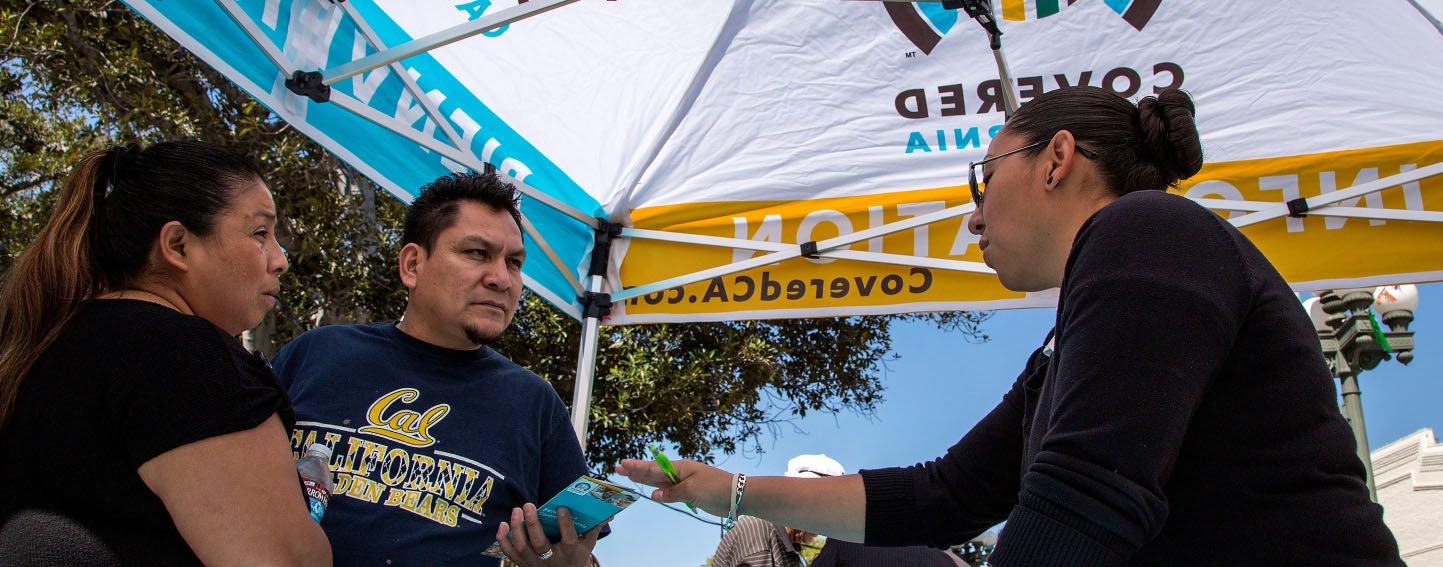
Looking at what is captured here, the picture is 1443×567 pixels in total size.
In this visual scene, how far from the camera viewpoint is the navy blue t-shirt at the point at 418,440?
220cm

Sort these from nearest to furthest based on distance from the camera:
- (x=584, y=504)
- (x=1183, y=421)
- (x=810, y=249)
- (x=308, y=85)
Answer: (x=1183, y=421)
(x=584, y=504)
(x=308, y=85)
(x=810, y=249)

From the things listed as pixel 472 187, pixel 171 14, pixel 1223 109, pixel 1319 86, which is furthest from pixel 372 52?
pixel 1319 86

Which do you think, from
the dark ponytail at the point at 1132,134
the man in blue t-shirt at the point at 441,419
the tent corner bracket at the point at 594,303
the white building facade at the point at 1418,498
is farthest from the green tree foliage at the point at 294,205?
the white building facade at the point at 1418,498

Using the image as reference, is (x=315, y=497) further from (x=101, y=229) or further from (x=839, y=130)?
(x=839, y=130)

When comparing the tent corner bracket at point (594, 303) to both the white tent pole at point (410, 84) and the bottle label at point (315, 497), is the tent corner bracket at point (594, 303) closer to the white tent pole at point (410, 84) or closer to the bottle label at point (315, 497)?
the white tent pole at point (410, 84)

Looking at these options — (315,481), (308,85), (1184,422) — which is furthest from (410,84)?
(1184,422)

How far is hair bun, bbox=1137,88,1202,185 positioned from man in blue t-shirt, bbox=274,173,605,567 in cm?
134

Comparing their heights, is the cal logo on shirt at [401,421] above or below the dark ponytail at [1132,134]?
below

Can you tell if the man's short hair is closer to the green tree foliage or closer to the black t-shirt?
the black t-shirt

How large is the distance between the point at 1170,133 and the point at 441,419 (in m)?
1.64

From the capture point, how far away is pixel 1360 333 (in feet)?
18.9

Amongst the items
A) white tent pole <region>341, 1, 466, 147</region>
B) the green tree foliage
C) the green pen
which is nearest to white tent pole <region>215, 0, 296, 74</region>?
white tent pole <region>341, 1, 466, 147</region>

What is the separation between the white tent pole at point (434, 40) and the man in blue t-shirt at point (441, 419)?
2.24 ft

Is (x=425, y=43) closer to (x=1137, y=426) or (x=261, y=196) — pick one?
(x=261, y=196)
